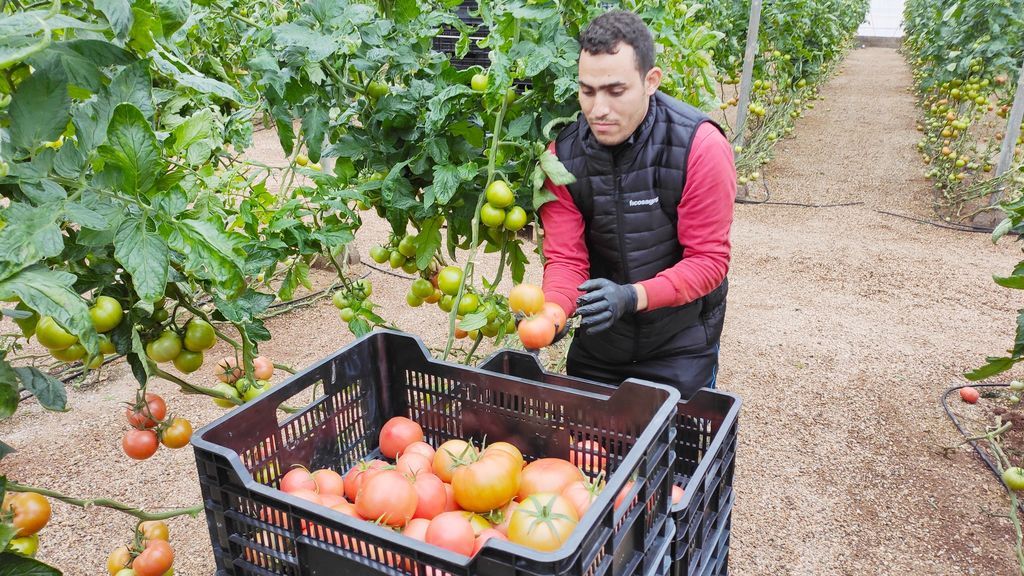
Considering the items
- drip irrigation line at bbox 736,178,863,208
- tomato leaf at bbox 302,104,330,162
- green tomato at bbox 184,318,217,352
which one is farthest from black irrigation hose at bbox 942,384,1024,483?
drip irrigation line at bbox 736,178,863,208

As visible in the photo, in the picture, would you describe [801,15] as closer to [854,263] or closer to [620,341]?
[854,263]

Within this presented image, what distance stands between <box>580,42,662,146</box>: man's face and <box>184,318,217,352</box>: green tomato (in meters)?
1.02

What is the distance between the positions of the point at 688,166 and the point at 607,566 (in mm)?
1179

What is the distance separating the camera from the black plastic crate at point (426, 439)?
3.14ft

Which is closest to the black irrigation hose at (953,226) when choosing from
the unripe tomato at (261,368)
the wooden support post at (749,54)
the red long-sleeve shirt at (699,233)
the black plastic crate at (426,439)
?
the wooden support post at (749,54)

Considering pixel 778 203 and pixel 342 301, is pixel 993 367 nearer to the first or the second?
pixel 342 301

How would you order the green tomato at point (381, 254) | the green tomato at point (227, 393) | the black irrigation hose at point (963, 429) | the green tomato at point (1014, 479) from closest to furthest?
the green tomato at point (227, 393) < the green tomato at point (381, 254) < the green tomato at point (1014, 479) < the black irrigation hose at point (963, 429)

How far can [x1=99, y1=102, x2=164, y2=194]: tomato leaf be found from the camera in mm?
1032

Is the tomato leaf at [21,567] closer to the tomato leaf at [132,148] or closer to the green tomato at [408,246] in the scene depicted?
the tomato leaf at [132,148]

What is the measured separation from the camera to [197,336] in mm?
1568

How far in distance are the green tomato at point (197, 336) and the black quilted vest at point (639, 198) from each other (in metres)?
1.00

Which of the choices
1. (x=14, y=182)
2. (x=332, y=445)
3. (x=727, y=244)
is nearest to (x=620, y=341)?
(x=727, y=244)

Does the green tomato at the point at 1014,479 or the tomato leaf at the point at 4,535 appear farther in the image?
the green tomato at the point at 1014,479

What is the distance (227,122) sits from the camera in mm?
2482
